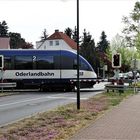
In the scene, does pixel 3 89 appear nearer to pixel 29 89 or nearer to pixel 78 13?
pixel 29 89

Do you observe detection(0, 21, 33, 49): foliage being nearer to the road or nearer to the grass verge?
the road

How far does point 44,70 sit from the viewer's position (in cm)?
4303

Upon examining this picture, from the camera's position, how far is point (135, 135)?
500 inches

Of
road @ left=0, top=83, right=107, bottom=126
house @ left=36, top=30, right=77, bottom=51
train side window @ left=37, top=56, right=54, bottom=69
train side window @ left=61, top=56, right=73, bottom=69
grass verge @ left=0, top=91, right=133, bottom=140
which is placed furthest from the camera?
house @ left=36, top=30, right=77, bottom=51

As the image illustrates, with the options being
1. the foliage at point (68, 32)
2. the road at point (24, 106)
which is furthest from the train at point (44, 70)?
the foliage at point (68, 32)

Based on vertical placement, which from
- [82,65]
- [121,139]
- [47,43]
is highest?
[47,43]

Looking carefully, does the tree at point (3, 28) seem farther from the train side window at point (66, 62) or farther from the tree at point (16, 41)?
the train side window at point (66, 62)

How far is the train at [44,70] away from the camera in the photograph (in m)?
42.8

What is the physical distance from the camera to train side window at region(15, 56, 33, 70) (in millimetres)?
43000

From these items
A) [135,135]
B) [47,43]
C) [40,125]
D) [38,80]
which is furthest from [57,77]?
[47,43]

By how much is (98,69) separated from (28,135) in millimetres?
85839

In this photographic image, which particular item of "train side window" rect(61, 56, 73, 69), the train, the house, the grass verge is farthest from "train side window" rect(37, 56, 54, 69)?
the house

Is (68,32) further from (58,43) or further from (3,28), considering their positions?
(58,43)

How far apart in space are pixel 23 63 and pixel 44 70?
6.08ft
